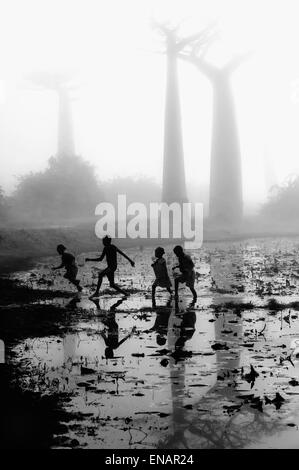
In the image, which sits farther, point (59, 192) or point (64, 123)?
point (64, 123)

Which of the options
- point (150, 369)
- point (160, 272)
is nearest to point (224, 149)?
point (160, 272)

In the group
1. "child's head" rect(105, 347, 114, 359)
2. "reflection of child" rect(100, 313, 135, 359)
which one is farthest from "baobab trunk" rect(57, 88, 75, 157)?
"child's head" rect(105, 347, 114, 359)

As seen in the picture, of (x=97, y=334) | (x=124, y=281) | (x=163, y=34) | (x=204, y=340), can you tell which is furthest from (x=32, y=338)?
(x=163, y=34)

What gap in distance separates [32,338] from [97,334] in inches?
47.1

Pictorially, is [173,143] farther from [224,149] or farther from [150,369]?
[150,369]

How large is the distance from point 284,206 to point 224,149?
8.89 meters

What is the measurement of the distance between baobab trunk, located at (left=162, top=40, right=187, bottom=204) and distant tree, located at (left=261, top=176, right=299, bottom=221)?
10.1m

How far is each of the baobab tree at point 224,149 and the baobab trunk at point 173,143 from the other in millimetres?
2748

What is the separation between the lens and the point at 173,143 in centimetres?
4419

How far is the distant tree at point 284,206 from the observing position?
50844 mm

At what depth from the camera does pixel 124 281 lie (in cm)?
1948

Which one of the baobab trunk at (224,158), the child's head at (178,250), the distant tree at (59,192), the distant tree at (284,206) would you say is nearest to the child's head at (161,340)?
the child's head at (178,250)

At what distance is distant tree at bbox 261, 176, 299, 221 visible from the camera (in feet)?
167
